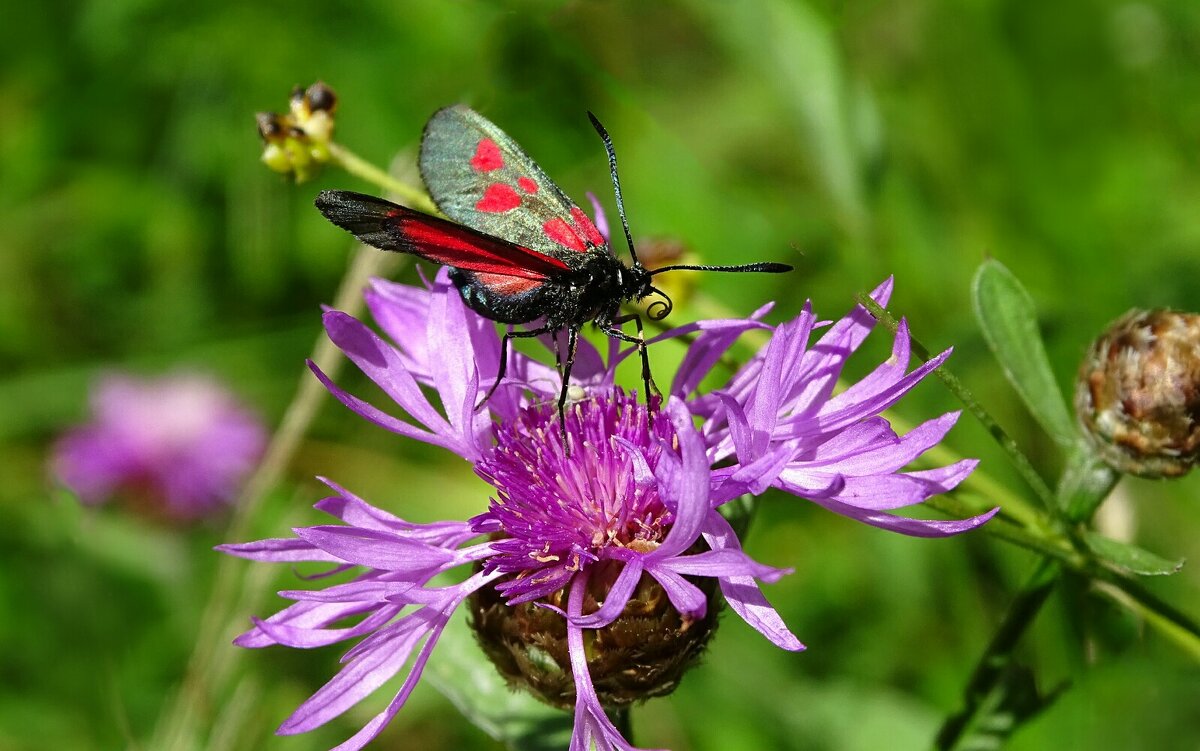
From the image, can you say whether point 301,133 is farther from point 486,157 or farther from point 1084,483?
point 1084,483

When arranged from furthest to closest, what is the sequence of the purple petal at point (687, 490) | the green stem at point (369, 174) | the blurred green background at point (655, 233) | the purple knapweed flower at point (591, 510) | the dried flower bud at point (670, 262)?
the blurred green background at point (655, 233)
the dried flower bud at point (670, 262)
the green stem at point (369, 174)
the purple knapweed flower at point (591, 510)
the purple petal at point (687, 490)

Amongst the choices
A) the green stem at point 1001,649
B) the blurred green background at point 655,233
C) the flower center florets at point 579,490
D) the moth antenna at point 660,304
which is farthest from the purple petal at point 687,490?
the blurred green background at point 655,233

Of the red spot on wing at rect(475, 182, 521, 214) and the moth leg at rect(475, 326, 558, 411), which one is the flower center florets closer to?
the moth leg at rect(475, 326, 558, 411)

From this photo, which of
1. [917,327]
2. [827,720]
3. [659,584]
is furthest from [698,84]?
[659,584]

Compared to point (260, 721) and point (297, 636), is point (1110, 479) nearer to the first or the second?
point (297, 636)

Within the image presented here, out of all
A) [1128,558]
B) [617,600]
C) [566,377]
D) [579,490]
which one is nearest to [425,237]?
[566,377]

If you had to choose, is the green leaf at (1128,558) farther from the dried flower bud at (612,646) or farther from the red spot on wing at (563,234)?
the red spot on wing at (563,234)

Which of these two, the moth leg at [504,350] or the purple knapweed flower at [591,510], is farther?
the moth leg at [504,350]
